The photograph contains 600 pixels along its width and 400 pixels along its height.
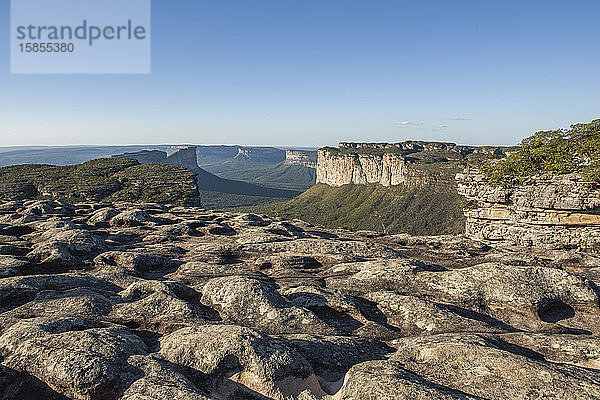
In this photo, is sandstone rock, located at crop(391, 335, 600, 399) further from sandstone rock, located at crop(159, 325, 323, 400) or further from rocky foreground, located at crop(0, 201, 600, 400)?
sandstone rock, located at crop(159, 325, 323, 400)

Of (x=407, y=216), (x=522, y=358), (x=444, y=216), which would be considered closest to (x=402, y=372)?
(x=522, y=358)

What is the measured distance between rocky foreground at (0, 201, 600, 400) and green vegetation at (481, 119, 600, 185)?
10085mm

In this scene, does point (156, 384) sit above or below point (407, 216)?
above

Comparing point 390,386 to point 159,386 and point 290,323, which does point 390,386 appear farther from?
point 159,386

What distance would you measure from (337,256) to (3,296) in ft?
59.8

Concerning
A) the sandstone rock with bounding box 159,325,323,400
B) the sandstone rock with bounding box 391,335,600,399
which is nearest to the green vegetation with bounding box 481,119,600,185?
the sandstone rock with bounding box 391,335,600,399

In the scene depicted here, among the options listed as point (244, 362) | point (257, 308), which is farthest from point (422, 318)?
point (244, 362)

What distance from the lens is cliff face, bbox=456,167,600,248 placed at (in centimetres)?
3002

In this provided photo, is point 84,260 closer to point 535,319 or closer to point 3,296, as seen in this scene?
point 3,296

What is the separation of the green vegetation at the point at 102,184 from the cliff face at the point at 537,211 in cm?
5830

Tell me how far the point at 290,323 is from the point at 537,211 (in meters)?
28.9

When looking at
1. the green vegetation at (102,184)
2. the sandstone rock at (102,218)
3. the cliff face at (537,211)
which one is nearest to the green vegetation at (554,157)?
the cliff face at (537,211)

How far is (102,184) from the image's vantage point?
83688mm

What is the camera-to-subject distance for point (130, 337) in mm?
12438
